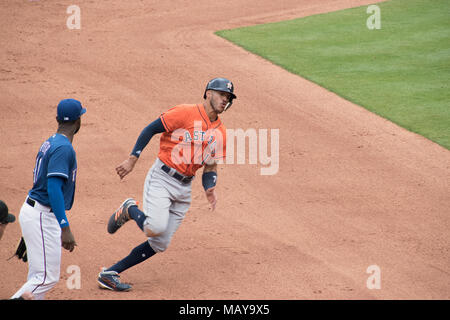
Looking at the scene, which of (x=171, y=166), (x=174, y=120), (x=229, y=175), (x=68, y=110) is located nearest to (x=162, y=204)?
(x=171, y=166)

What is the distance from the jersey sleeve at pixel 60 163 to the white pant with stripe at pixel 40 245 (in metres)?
0.40

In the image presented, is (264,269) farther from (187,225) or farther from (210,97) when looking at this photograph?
(210,97)

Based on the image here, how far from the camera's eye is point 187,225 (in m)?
7.53

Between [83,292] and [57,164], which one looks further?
[83,292]

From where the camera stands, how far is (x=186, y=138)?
20.0 feet

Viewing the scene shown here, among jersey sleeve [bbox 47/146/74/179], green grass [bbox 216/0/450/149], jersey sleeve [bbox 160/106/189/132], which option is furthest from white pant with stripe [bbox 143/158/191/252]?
green grass [bbox 216/0/450/149]

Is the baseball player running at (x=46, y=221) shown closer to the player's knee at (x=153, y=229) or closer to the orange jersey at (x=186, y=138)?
the player's knee at (x=153, y=229)

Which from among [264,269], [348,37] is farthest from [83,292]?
[348,37]

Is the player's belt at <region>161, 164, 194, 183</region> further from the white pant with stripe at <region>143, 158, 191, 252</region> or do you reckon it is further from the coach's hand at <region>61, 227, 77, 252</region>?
the coach's hand at <region>61, 227, 77, 252</region>

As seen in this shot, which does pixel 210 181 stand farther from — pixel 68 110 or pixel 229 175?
pixel 229 175

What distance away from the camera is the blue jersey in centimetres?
497

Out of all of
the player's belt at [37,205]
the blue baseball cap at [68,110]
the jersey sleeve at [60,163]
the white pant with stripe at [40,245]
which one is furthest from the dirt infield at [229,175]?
the blue baseball cap at [68,110]

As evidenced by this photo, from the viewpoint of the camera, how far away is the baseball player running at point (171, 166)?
6.00m
